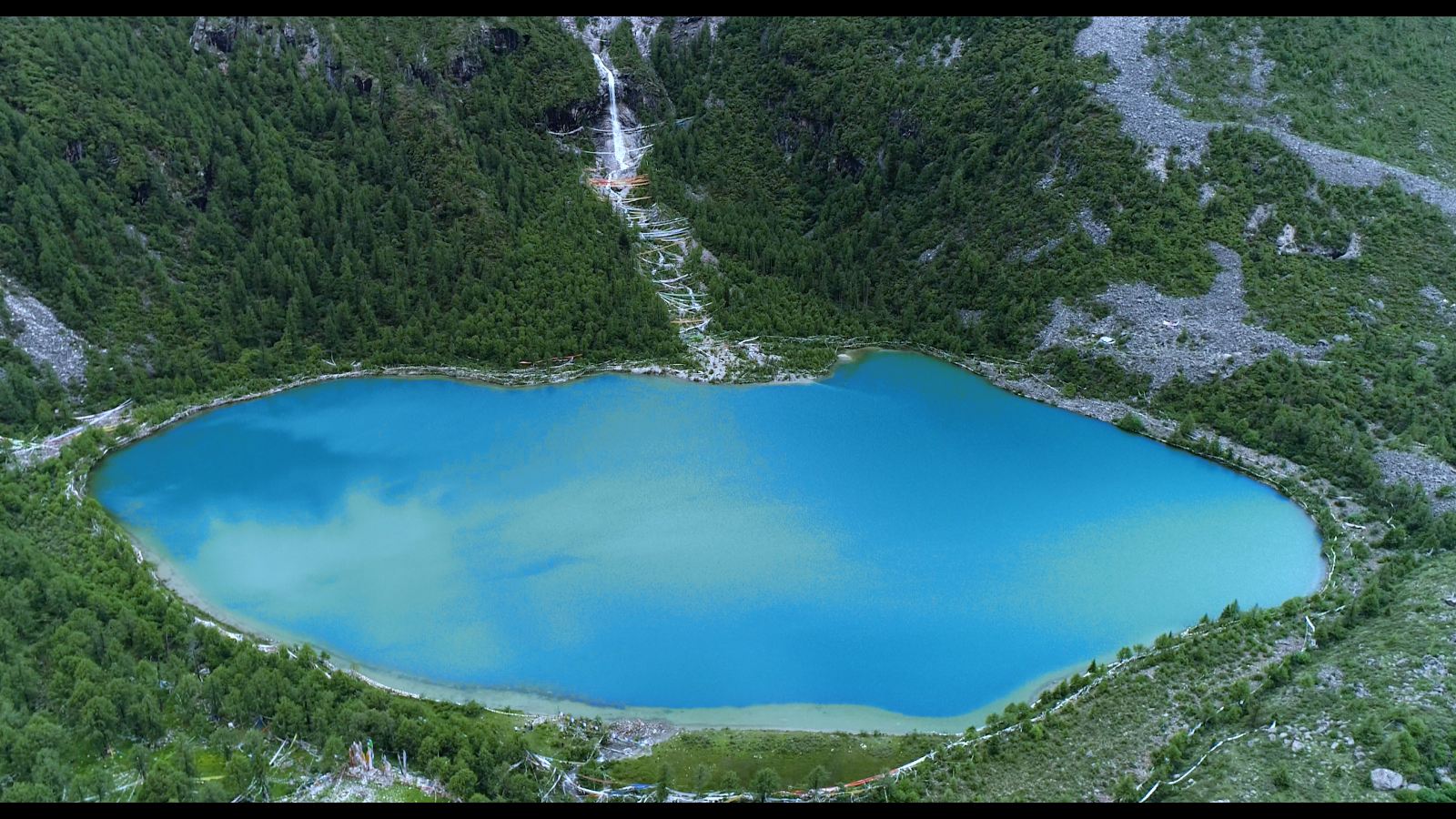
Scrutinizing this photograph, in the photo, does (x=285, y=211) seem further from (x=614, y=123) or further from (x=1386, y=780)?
(x=1386, y=780)

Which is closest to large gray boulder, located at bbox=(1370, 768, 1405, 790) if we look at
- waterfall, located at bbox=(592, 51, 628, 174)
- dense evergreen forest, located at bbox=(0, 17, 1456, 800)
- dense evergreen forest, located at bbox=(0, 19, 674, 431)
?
dense evergreen forest, located at bbox=(0, 17, 1456, 800)

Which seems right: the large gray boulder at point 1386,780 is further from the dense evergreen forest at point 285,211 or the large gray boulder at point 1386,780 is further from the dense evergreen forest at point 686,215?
the dense evergreen forest at point 285,211

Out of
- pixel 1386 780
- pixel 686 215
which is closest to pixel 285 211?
pixel 686 215

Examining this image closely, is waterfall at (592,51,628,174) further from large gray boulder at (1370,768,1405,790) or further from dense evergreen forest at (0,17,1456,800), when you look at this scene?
large gray boulder at (1370,768,1405,790)

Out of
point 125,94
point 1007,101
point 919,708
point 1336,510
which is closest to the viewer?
point 919,708
